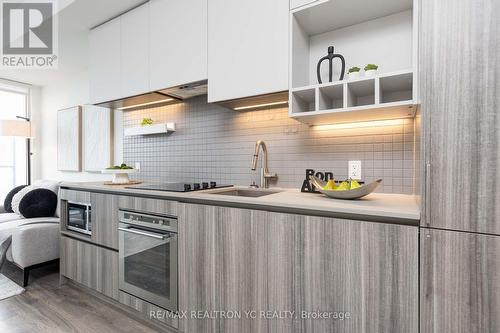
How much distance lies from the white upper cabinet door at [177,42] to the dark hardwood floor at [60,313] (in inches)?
69.8

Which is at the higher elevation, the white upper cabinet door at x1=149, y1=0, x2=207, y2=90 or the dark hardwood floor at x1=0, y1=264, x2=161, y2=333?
the white upper cabinet door at x1=149, y1=0, x2=207, y2=90

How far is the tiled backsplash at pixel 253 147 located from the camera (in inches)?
63.2

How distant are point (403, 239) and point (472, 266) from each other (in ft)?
0.70

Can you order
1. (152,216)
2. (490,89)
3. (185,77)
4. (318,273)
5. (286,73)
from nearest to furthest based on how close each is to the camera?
(490,89) < (318,273) < (286,73) < (152,216) < (185,77)

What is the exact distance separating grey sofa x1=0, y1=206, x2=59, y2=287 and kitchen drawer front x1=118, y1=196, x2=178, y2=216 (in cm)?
127

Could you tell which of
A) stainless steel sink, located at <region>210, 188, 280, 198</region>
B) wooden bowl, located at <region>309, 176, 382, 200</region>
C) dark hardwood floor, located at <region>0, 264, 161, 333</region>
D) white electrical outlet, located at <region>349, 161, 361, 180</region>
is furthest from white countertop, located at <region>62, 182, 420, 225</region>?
dark hardwood floor, located at <region>0, 264, 161, 333</region>

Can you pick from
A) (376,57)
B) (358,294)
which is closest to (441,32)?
(376,57)

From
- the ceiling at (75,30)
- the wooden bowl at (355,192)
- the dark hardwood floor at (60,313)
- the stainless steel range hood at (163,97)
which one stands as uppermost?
the ceiling at (75,30)

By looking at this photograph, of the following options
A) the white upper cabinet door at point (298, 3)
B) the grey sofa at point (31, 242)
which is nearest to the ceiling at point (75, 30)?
the white upper cabinet door at point (298, 3)

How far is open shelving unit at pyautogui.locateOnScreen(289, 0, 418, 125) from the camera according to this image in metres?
1.43

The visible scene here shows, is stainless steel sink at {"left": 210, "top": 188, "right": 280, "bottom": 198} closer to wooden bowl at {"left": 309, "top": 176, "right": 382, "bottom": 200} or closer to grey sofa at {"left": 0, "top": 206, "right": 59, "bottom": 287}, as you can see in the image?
wooden bowl at {"left": 309, "top": 176, "right": 382, "bottom": 200}

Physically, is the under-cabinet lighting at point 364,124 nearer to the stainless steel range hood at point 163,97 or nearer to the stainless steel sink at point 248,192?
the stainless steel sink at point 248,192

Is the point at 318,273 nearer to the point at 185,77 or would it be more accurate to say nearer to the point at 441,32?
the point at 441,32

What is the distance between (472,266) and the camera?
2.96ft
